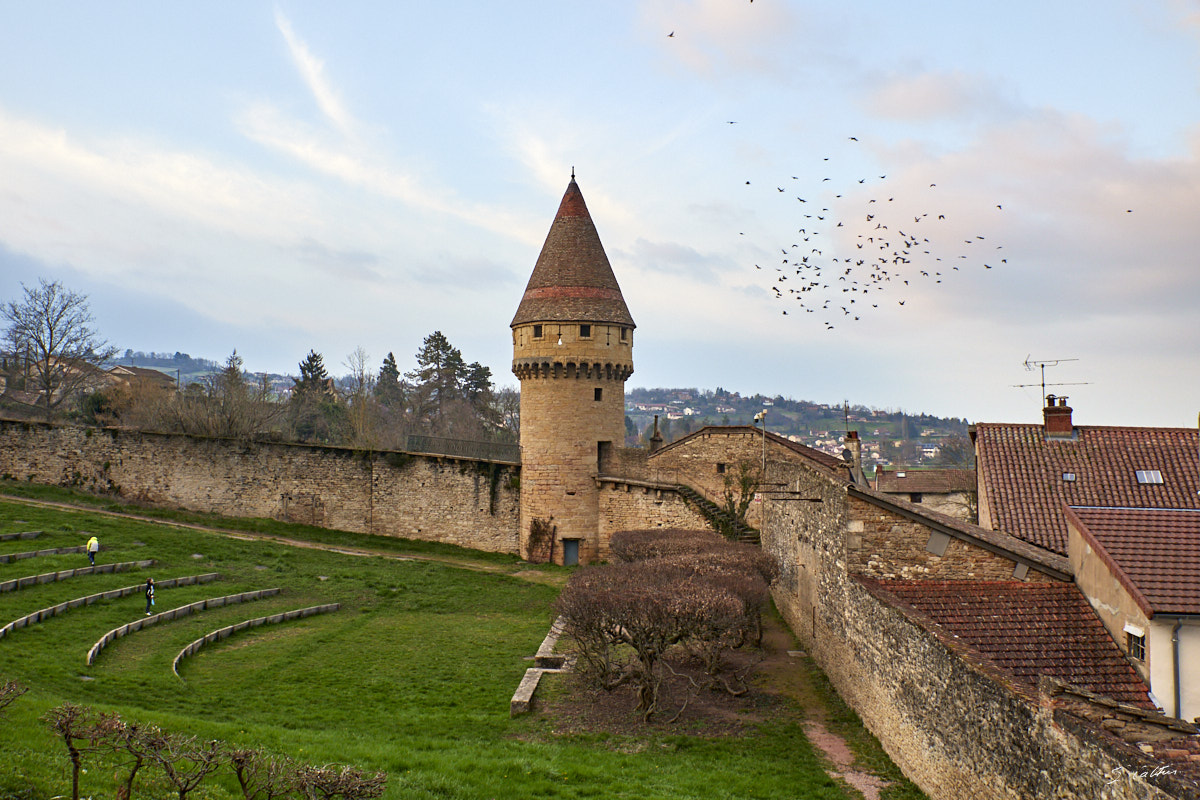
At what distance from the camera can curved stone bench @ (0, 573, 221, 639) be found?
47.6 feet

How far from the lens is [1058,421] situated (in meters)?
20.2

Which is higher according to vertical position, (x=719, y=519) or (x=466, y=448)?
(x=466, y=448)

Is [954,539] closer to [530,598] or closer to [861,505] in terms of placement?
[861,505]

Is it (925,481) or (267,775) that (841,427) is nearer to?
(925,481)

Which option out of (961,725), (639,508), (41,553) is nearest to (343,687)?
(961,725)

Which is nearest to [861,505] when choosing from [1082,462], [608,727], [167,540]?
[608,727]

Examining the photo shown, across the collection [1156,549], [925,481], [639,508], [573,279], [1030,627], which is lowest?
[1030,627]

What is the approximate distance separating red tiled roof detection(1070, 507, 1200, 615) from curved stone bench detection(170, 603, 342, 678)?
14771mm

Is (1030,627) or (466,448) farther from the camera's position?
(466,448)

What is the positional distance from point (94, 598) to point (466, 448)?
16.2 meters

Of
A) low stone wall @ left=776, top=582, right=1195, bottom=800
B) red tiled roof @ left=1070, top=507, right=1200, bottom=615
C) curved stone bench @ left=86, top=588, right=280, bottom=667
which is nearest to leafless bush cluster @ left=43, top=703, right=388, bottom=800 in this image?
low stone wall @ left=776, top=582, right=1195, bottom=800

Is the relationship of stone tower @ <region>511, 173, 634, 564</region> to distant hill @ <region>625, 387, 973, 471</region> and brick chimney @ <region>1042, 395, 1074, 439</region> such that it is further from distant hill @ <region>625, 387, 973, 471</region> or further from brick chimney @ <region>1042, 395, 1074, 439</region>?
distant hill @ <region>625, 387, 973, 471</region>

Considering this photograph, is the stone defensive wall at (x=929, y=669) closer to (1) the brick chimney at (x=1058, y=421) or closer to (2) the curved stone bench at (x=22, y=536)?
(1) the brick chimney at (x=1058, y=421)

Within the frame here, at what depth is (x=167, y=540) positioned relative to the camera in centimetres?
2442
